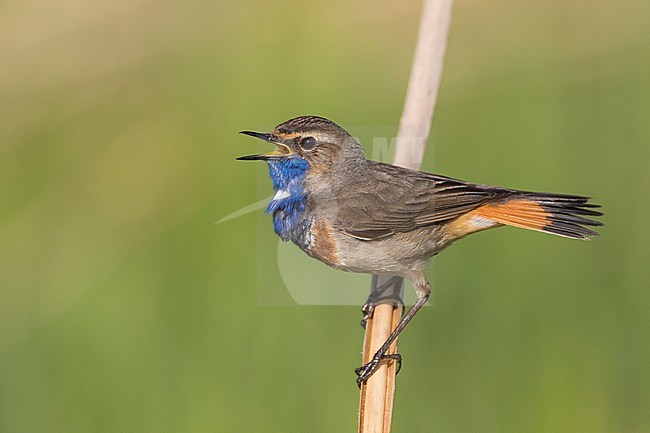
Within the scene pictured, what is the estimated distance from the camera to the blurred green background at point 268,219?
3930mm

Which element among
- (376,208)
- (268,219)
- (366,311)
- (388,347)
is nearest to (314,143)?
(376,208)

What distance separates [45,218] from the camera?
16.8 feet

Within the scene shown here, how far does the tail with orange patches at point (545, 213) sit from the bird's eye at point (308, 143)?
669 millimetres

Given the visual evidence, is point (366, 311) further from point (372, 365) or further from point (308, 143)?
point (308, 143)

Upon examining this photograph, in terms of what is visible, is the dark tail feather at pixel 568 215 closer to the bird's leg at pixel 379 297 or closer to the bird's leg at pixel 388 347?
the bird's leg at pixel 388 347

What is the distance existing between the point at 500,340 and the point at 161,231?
177cm

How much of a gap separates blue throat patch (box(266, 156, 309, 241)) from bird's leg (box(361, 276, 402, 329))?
48cm

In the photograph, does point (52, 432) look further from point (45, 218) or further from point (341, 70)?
point (341, 70)

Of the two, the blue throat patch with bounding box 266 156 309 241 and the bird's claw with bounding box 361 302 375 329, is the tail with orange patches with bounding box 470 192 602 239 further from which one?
the blue throat patch with bounding box 266 156 309 241

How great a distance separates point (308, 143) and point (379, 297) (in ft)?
2.39

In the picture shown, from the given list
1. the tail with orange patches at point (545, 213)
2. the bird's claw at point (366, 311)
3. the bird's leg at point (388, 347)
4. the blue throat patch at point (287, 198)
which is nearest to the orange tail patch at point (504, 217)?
the tail with orange patches at point (545, 213)

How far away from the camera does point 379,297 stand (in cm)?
371

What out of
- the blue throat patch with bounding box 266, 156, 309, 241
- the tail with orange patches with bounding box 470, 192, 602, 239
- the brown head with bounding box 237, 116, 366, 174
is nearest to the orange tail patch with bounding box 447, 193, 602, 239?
the tail with orange patches with bounding box 470, 192, 602, 239

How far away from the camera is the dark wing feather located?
3523 mm
